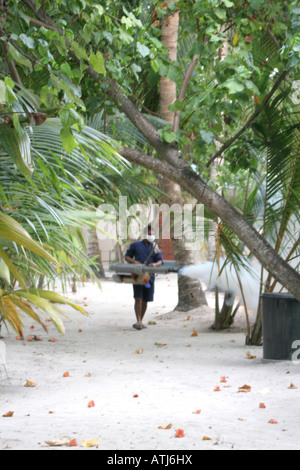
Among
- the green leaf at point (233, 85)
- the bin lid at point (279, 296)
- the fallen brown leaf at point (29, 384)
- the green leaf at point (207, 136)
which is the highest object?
the green leaf at point (233, 85)

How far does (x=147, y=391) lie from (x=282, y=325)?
1647 mm

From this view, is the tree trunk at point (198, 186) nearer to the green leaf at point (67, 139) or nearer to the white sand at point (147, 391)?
the white sand at point (147, 391)

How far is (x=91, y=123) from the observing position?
25.6ft

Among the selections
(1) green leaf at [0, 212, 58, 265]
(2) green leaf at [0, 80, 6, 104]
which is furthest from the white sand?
(2) green leaf at [0, 80, 6, 104]

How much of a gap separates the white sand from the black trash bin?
143mm

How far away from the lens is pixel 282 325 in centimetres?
618

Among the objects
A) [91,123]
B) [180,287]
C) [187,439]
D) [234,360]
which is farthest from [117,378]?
[180,287]

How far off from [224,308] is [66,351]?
7.88 ft

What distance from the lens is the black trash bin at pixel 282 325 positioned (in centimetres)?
618

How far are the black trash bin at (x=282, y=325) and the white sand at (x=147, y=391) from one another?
14cm

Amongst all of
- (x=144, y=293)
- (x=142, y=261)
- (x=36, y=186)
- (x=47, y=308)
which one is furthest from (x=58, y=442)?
(x=142, y=261)

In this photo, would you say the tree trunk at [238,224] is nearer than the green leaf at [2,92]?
No
